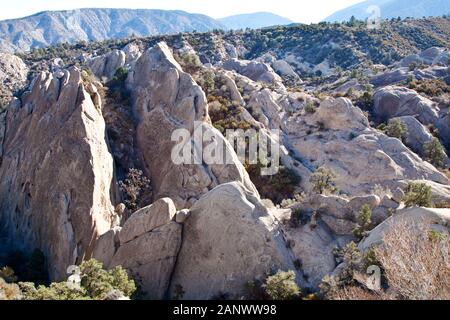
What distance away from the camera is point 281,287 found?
23781 millimetres

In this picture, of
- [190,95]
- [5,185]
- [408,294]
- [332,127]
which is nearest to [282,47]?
[332,127]

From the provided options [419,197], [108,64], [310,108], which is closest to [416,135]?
[310,108]

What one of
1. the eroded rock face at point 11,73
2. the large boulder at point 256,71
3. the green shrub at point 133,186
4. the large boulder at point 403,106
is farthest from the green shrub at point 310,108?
the eroded rock face at point 11,73

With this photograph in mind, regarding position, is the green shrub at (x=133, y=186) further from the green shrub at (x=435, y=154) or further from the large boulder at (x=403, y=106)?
the large boulder at (x=403, y=106)

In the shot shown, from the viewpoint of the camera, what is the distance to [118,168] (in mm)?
42125

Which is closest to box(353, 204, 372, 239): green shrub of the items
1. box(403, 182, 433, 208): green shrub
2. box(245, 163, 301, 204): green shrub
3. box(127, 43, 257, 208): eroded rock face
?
box(403, 182, 433, 208): green shrub

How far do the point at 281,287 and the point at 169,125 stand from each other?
81.6 ft

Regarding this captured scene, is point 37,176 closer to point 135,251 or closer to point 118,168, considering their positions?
point 118,168

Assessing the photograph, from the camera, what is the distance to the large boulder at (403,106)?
64688 millimetres

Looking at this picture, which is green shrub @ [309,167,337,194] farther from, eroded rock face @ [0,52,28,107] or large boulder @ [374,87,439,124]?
eroded rock face @ [0,52,28,107]

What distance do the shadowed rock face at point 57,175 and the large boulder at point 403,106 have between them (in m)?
47.3

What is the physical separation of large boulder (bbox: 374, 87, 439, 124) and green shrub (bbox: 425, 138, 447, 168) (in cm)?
1253

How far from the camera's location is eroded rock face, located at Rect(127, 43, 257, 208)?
1512 inches

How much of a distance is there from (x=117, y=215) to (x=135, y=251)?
859 cm
